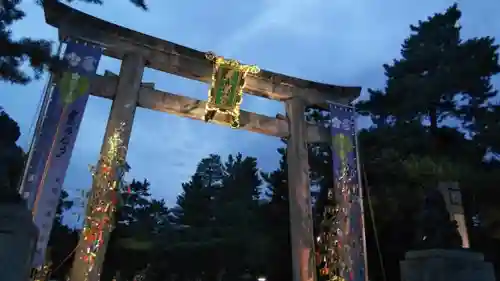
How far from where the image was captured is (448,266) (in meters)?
5.80

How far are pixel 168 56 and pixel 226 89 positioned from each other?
160cm

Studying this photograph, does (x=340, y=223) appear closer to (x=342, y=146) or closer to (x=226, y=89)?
(x=342, y=146)

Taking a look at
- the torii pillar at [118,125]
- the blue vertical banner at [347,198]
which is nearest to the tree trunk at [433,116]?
the blue vertical banner at [347,198]

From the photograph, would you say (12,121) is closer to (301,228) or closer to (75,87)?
(75,87)

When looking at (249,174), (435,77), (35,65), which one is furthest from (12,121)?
(249,174)

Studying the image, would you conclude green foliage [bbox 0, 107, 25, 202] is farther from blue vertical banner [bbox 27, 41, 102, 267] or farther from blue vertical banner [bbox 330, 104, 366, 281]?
blue vertical banner [bbox 330, 104, 366, 281]

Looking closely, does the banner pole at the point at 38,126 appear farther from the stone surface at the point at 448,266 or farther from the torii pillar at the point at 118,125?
the stone surface at the point at 448,266

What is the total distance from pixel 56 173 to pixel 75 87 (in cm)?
184

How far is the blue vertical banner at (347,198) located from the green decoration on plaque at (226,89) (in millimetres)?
A: 2677

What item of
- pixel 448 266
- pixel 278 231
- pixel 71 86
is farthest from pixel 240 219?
pixel 448 266

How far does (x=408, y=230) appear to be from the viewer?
12.9 meters

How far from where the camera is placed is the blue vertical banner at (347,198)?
31.8 ft

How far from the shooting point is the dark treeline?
39.5ft

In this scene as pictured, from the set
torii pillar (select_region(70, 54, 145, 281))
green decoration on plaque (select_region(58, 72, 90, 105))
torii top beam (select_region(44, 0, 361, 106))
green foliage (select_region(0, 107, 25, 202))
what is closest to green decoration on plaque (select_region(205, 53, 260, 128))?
torii top beam (select_region(44, 0, 361, 106))
